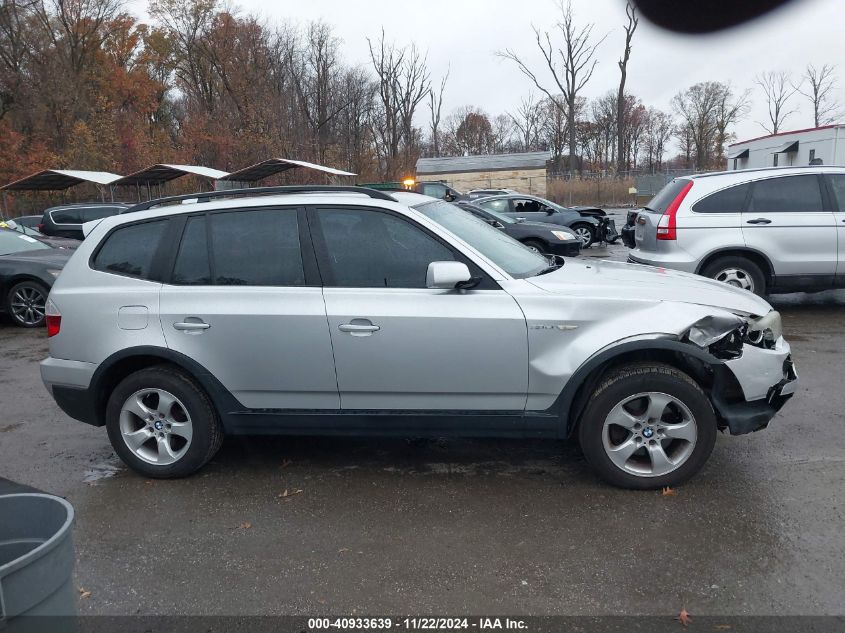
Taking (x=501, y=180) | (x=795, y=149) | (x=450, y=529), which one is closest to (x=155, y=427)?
(x=450, y=529)

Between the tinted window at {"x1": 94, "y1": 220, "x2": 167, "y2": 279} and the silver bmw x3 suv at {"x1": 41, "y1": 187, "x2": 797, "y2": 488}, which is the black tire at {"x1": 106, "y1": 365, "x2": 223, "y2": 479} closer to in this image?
the silver bmw x3 suv at {"x1": 41, "y1": 187, "x2": 797, "y2": 488}

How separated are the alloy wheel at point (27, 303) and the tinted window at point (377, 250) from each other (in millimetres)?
7742

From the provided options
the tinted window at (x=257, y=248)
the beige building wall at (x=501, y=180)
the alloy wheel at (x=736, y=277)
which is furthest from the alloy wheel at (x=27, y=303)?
the beige building wall at (x=501, y=180)

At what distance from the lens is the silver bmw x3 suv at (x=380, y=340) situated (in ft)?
13.0

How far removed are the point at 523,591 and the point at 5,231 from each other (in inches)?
441

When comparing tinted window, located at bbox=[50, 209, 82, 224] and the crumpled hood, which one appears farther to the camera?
tinted window, located at bbox=[50, 209, 82, 224]

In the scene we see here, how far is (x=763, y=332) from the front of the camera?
163 inches

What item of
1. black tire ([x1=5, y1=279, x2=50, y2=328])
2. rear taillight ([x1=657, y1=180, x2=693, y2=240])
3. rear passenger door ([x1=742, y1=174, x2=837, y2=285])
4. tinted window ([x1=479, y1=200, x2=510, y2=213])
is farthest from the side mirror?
tinted window ([x1=479, y1=200, x2=510, y2=213])

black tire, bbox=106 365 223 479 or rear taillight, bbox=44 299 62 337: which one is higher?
rear taillight, bbox=44 299 62 337

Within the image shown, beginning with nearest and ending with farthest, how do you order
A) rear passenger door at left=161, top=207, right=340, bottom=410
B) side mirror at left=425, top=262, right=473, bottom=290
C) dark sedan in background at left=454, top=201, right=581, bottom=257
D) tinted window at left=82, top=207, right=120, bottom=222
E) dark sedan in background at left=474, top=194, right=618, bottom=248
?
side mirror at left=425, top=262, right=473, bottom=290, rear passenger door at left=161, top=207, right=340, bottom=410, dark sedan in background at left=454, top=201, right=581, bottom=257, dark sedan in background at left=474, top=194, right=618, bottom=248, tinted window at left=82, top=207, right=120, bottom=222

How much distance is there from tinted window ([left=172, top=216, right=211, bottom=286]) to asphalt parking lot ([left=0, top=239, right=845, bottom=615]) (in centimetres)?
128

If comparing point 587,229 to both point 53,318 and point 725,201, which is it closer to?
point 725,201

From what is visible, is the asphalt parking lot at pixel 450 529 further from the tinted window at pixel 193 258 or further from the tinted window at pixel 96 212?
the tinted window at pixel 96 212

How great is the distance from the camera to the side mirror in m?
3.88
